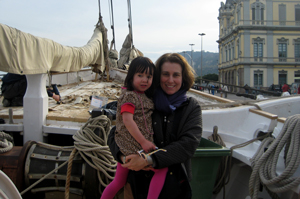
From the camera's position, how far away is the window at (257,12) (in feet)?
111

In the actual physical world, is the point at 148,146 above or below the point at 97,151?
above

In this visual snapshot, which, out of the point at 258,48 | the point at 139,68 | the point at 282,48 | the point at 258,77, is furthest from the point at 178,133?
the point at 282,48

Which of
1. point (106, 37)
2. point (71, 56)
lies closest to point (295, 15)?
point (106, 37)

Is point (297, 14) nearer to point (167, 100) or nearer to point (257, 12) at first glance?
point (257, 12)

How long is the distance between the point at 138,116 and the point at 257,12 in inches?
1500

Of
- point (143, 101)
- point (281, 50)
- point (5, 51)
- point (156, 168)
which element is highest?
point (281, 50)

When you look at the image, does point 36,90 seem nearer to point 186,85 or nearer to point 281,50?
point 186,85

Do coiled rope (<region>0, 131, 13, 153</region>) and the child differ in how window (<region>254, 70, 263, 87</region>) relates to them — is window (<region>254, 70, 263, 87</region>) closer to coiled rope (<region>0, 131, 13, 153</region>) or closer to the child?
coiled rope (<region>0, 131, 13, 153</region>)

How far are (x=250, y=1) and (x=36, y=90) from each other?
3729cm

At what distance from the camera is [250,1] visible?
33844 millimetres

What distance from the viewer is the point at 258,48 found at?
33.8 meters

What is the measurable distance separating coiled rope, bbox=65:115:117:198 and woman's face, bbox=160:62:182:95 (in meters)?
1.06

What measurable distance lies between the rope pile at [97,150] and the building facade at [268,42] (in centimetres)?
3386

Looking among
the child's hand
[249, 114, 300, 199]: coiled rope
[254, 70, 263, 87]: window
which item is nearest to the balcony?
[254, 70, 263, 87]: window
